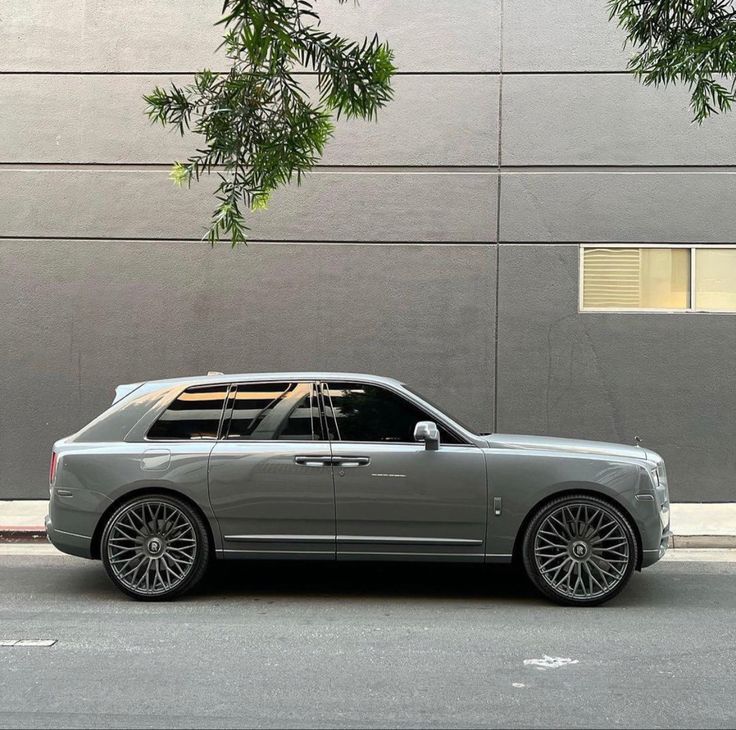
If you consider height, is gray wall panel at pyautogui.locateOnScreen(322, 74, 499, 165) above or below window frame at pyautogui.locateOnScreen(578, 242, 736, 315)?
above

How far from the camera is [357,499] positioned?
623 centimetres

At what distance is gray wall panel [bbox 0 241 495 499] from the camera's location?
35.6 feet

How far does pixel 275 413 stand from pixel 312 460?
50 centimetres

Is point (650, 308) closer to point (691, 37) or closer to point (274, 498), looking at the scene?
point (691, 37)

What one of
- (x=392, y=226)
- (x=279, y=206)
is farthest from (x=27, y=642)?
(x=392, y=226)

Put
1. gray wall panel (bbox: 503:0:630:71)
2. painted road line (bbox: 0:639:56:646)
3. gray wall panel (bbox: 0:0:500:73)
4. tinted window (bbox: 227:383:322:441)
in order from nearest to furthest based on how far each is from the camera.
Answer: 1. painted road line (bbox: 0:639:56:646)
2. tinted window (bbox: 227:383:322:441)
3. gray wall panel (bbox: 503:0:630:71)
4. gray wall panel (bbox: 0:0:500:73)

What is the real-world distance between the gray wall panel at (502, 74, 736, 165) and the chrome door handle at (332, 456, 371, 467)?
5940 mm

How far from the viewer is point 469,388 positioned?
1081 cm

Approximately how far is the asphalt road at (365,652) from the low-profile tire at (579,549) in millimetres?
168

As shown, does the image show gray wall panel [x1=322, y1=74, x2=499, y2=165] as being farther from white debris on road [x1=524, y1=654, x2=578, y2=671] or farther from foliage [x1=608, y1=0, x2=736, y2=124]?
white debris on road [x1=524, y1=654, x2=578, y2=671]

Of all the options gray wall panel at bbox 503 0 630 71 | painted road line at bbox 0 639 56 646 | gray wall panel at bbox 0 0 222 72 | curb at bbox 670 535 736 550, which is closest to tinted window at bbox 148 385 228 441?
painted road line at bbox 0 639 56 646

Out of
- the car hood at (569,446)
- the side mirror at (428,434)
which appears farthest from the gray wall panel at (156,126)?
the side mirror at (428,434)

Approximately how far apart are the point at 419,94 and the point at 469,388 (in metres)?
3.85

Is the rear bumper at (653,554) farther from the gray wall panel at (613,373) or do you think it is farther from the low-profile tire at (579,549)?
the gray wall panel at (613,373)
